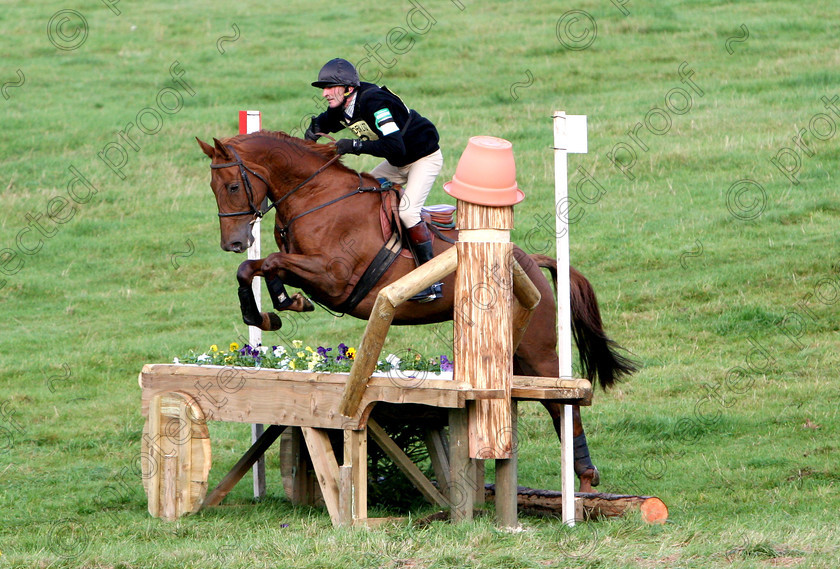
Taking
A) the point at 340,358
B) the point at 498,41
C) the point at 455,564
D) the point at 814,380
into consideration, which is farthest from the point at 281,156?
the point at 498,41

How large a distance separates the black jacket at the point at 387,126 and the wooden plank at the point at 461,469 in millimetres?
1896

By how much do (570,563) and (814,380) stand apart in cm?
557

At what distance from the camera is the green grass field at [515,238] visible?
6320 millimetres

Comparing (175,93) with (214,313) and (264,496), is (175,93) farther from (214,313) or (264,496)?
(264,496)

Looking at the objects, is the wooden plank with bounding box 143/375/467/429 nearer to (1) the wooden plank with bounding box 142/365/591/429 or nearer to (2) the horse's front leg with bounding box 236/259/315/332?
(1) the wooden plank with bounding box 142/365/591/429

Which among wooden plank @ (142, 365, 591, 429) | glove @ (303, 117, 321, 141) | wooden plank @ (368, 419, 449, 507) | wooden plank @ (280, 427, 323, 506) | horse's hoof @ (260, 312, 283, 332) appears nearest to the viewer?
wooden plank @ (142, 365, 591, 429)

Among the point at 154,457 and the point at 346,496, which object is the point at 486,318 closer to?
the point at 346,496

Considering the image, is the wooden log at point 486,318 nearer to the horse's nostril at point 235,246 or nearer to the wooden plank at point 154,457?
the horse's nostril at point 235,246

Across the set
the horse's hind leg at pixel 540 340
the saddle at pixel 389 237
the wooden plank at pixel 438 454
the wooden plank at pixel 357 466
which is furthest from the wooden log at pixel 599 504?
the saddle at pixel 389 237

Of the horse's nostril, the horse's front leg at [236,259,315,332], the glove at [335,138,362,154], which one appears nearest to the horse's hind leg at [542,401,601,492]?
the horse's front leg at [236,259,315,332]

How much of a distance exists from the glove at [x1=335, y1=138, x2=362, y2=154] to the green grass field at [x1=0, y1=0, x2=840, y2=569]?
235 centimetres

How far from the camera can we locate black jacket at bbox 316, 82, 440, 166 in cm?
691

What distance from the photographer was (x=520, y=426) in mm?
9461

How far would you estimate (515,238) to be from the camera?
1348 cm
